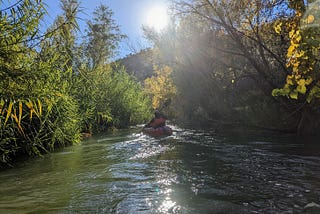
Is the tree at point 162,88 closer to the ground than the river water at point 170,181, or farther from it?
farther from it

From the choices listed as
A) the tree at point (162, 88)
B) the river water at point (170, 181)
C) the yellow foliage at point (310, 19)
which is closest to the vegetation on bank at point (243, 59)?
the yellow foliage at point (310, 19)

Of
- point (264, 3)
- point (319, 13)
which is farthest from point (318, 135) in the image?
point (319, 13)

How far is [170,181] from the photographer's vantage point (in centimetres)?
587

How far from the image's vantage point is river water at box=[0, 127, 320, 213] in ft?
14.7

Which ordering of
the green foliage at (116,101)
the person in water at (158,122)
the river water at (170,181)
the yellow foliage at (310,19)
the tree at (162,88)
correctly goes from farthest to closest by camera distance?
the tree at (162,88)
the green foliage at (116,101)
the person in water at (158,122)
the river water at (170,181)
the yellow foliage at (310,19)

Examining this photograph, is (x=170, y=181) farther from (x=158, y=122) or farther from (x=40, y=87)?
(x=158, y=122)

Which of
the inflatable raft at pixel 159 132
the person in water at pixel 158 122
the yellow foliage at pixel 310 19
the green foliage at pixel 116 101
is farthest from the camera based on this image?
the green foliage at pixel 116 101

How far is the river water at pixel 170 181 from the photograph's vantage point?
4.48 m

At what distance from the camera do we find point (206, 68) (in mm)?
18375

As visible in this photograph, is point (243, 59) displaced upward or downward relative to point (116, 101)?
upward

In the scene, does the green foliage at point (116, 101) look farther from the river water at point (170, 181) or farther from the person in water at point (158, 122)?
the river water at point (170, 181)

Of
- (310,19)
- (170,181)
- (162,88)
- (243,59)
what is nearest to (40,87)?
(170,181)

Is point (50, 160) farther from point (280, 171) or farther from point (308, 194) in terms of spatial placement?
point (308, 194)

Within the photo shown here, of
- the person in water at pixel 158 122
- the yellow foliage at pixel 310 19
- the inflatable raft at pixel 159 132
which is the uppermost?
the yellow foliage at pixel 310 19
